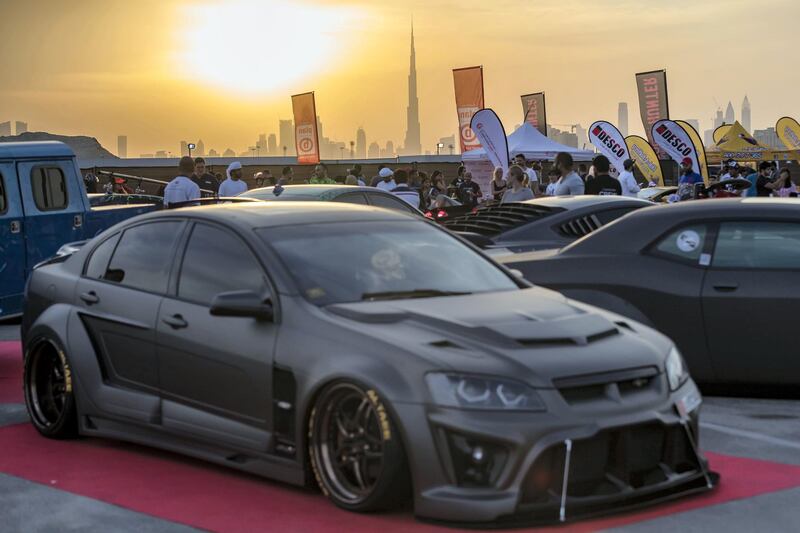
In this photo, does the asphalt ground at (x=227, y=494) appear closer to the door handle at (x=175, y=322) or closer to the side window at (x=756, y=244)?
the door handle at (x=175, y=322)

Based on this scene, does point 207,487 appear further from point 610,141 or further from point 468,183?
point 610,141

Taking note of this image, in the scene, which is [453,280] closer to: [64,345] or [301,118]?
[64,345]

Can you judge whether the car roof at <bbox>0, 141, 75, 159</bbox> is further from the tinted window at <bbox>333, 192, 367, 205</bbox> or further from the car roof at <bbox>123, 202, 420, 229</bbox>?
the car roof at <bbox>123, 202, 420, 229</bbox>

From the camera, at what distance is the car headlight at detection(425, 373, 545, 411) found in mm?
5375

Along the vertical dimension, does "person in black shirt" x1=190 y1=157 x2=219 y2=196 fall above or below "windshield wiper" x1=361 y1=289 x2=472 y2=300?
above

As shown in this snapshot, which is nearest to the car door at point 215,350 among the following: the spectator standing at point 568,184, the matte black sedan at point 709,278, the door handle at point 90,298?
Result: the door handle at point 90,298

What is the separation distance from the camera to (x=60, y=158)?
1494 cm

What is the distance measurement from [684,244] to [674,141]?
28852mm

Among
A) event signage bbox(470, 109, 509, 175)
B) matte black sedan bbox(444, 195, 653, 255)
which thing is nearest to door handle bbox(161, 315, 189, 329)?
matte black sedan bbox(444, 195, 653, 255)

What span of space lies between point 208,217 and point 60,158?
8.50 metres

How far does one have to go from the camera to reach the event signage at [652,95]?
50.1 metres

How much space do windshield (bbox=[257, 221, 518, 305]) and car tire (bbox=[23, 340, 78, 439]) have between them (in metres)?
1.74

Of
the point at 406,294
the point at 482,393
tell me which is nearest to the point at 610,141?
the point at 406,294

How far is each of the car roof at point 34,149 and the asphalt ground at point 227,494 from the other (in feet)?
22.8
